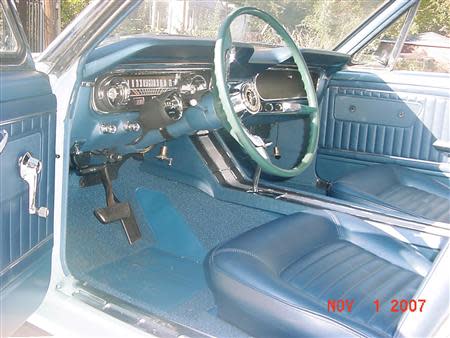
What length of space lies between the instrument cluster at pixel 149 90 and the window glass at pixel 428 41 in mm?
1531

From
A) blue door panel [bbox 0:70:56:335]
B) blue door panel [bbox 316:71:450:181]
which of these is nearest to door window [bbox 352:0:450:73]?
blue door panel [bbox 316:71:450:181]

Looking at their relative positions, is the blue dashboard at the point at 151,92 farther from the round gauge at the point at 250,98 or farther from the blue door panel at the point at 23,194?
the blue door panel at the point at 23,194

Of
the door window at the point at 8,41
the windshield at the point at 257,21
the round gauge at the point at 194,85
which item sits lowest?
the round gauge at the point at 194,85

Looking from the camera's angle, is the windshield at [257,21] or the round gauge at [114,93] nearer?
the round gauge at [114,93]

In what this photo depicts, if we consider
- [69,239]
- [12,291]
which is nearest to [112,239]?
[69,239]

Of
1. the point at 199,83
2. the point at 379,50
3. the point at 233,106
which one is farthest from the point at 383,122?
the point at 233,106

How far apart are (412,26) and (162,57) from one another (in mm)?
1738

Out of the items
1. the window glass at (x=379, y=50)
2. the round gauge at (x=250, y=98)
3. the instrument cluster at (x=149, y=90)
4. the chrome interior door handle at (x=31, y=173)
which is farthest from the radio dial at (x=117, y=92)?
the window glass at (x=379, y=50)

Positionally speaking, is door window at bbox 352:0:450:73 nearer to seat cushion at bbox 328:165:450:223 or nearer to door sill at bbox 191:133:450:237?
seat cushion at bbox 328:165:450:223

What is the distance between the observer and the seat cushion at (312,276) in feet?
4.53

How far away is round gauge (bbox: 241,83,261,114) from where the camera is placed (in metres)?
1.78

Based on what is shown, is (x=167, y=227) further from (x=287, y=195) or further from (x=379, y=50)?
(x=379, y=50)

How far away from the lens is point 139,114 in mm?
1907

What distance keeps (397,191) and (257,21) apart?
3.43ft
